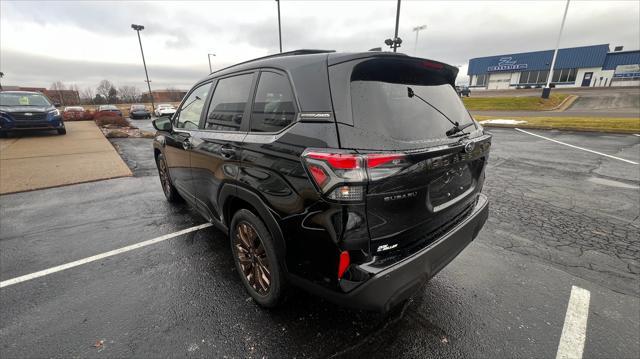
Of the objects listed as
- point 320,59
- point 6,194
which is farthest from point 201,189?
point 6,194

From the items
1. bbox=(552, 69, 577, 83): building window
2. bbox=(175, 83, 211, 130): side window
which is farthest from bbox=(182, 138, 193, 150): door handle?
bbox=(552, 69, 577, 83): building window

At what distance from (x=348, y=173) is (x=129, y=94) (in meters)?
95.8

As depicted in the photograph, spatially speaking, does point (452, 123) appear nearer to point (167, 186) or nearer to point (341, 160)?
point (341, 160)

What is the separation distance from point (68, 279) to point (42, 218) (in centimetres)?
216

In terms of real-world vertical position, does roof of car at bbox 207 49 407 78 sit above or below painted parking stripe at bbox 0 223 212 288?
above

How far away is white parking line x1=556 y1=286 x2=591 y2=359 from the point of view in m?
2.01

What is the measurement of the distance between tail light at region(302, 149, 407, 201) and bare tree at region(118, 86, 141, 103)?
8438 cm

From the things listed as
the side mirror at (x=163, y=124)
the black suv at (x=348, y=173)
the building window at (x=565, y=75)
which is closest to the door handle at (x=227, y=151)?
the black suv at (x=348, y=173)

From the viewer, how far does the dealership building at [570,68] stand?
46.5 m

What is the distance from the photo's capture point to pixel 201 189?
10.0ft

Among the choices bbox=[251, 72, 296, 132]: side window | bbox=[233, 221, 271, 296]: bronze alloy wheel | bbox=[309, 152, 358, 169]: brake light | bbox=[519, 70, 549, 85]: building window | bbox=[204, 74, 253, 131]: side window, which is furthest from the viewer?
bbox=[519, 70, 549, 85]: building window

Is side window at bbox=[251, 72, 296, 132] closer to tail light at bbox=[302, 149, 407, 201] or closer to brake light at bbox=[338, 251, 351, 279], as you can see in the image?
tail light at bbox=[302, 149, 407, 201]

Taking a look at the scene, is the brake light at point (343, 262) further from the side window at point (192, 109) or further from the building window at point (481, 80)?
the building window at point (481, 80)

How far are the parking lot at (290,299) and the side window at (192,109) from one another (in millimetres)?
1365
